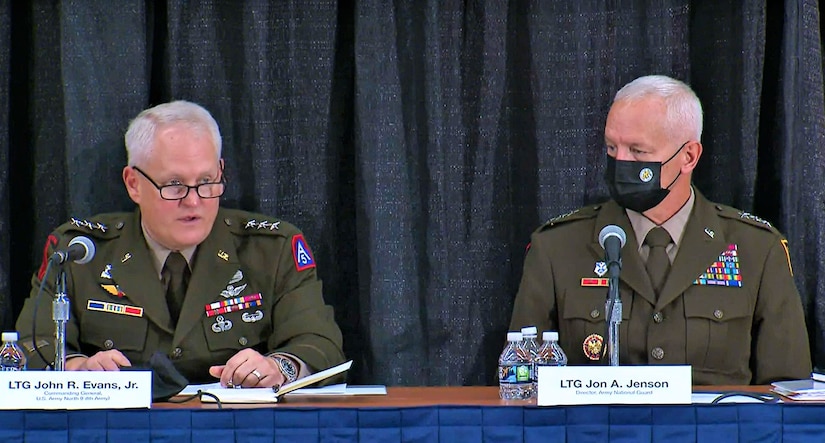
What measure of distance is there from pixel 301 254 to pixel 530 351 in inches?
40.0

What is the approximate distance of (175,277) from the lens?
3740 mm

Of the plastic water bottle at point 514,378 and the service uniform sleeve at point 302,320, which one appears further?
the service uniform sleeve at point 302,320

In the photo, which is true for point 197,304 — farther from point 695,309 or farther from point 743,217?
point 743,217

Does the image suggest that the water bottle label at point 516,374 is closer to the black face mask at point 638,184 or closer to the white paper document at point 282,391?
the white paper document at point 282,391

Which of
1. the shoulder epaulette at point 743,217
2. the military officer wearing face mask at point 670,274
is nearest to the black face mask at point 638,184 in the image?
the military officer wearing face mask at point 670,274

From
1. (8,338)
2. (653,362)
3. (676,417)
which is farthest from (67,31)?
(676,417)

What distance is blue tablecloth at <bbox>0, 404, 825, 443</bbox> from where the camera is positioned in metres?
2.59

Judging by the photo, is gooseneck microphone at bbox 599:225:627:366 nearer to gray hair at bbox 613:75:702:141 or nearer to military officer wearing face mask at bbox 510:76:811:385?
military officer wearing face mask at bbox 510:76:811:385

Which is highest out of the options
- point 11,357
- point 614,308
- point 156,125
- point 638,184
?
point 156,125

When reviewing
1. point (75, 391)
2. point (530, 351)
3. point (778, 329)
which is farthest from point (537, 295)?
point (75, 391)

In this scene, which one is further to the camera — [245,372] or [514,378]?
[245,372]

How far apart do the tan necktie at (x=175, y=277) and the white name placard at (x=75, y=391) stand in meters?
1.08

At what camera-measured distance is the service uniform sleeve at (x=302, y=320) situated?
356 centimetres

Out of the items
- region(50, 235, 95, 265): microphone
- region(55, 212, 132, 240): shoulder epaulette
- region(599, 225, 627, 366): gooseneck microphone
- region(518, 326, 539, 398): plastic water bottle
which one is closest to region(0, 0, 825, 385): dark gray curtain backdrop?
region(55, 212, 132, 240): shoulder epaulette
